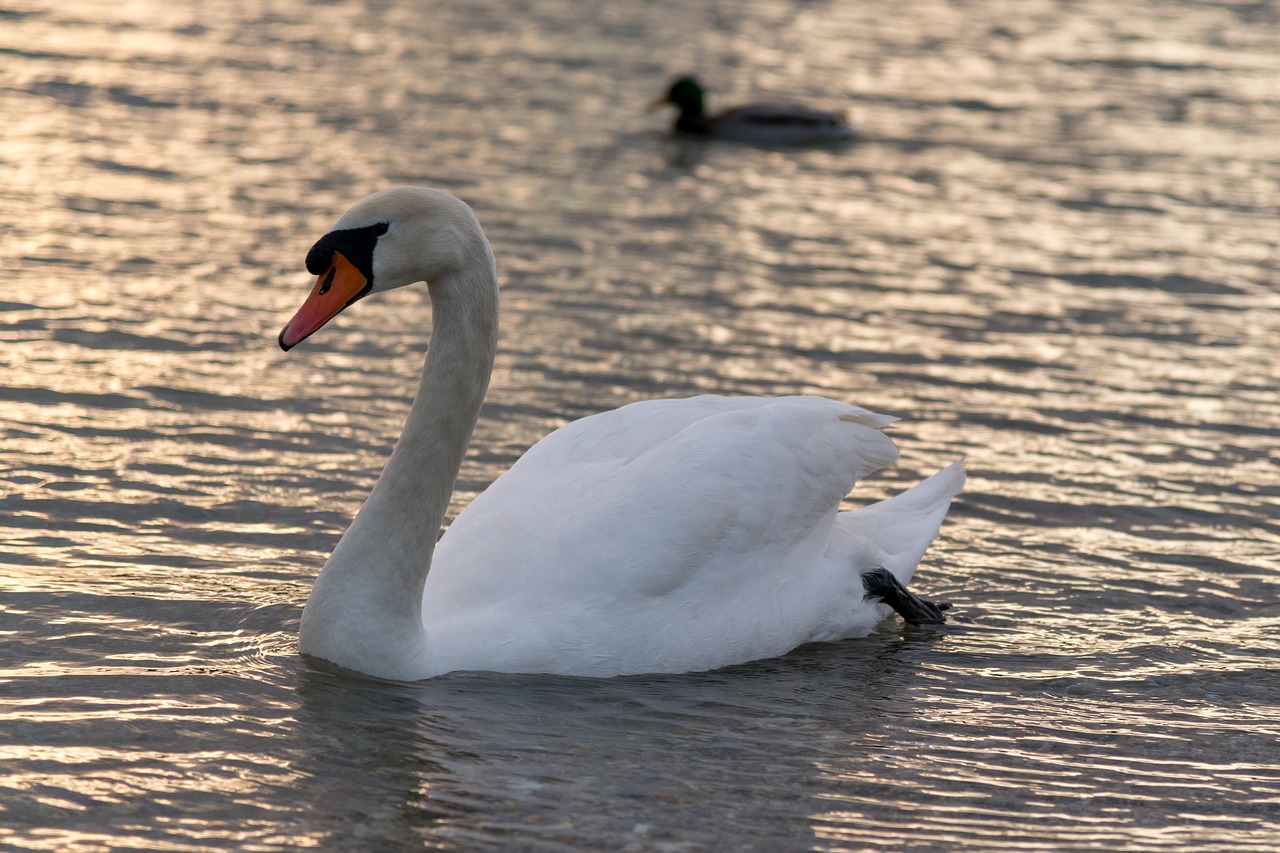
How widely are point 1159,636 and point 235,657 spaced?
3724 millimetres

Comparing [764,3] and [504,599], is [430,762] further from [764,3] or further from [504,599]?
[764,3]

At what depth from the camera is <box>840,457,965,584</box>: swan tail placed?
308 inches

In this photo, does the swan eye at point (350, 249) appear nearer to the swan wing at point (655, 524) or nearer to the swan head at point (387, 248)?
the swan head at point (387, 248)

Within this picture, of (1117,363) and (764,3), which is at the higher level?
(764,3)

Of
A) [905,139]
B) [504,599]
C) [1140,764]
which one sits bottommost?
[1140,764]

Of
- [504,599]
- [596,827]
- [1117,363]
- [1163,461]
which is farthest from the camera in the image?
[1117,363]

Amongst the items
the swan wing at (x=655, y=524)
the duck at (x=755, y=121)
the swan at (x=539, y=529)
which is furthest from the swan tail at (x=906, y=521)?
→ the duck at (x=755, y=121)

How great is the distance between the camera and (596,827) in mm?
5684

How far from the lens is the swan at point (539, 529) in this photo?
6418 mm

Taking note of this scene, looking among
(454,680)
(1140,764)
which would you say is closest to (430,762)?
(454,680)

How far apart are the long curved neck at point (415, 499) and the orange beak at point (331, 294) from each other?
1.15 ft

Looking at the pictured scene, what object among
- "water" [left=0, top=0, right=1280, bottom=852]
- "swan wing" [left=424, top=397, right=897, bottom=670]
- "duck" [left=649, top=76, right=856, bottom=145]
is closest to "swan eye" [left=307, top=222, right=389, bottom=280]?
"swan wing" [left=424, top=397, right=897, bottom=670]

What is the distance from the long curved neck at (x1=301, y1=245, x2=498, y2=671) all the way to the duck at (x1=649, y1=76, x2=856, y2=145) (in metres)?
11.2

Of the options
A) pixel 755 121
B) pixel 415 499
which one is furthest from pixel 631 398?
pixel 755 121
